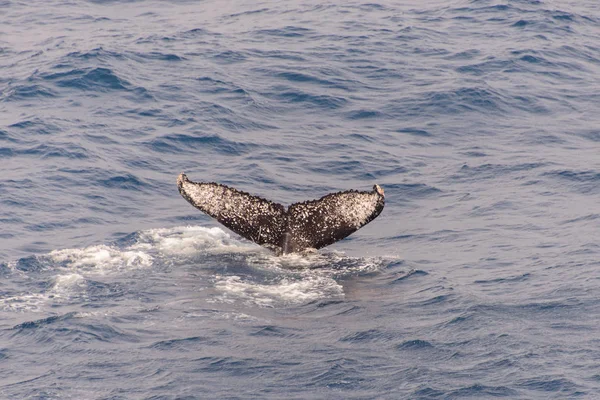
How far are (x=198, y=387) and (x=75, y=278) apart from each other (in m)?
4.36

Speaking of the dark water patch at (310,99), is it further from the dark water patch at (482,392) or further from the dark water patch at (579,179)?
the dark water patch at (482,392)

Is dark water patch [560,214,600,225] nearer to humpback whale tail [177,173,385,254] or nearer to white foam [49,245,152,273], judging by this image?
humpback whale tail [177,173,385,254]

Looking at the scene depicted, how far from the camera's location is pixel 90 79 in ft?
92.0

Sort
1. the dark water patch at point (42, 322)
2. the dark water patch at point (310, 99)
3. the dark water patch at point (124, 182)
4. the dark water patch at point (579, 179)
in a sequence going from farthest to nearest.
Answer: the dark water patch at point (310, 99), the dark water patch at point (124, 182), the dark water patch at point (579, 179), the dark water patch at point (42, 322)

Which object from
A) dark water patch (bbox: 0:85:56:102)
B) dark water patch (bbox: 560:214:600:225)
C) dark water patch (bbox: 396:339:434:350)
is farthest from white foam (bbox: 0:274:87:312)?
dark water patch (bbox: 0:85:56:102)

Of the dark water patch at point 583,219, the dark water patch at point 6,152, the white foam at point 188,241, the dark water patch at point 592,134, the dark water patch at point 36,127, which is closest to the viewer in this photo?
the white foam at point 188,241

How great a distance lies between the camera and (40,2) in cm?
4047

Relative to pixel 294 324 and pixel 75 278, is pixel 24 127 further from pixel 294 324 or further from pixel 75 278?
pixel 294 324

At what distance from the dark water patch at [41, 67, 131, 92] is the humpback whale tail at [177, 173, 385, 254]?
38.9 ft

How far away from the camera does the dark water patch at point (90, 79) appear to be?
1091 inches

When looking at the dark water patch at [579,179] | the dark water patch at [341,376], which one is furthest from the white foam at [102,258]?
the dark water patch at [579,179]

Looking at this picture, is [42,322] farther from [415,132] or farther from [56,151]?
[415,132]

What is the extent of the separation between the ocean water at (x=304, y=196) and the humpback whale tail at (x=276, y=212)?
1.86ft

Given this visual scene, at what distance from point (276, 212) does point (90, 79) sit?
13.1 m
